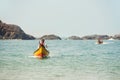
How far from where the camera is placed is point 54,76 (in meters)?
26.8

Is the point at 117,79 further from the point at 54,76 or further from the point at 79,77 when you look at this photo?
the point at 54,76

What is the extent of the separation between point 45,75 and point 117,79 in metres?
5.44

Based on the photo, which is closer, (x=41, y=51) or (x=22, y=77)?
(x=22, y=77)

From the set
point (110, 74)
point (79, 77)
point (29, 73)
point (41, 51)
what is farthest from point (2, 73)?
point (41, 51)

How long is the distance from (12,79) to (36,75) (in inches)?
109

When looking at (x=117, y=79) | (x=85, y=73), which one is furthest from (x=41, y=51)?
(x=117, y=79)

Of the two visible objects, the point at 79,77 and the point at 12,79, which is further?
the point at 79,77

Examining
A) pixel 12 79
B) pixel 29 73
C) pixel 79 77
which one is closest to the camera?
pixel 12 79

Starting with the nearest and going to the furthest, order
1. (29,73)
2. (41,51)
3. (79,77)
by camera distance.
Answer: (79,77)
(29,73)
(41,51)

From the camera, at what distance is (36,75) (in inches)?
1067

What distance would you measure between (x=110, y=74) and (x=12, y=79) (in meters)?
8.46

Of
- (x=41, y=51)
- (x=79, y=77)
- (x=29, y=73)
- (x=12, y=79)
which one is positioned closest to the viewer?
(x=12, y=79)

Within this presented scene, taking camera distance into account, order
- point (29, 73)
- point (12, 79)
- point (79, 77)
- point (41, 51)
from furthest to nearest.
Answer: point (41, 51) → point (29, 73) → point (79, 77) → point (12, 79)

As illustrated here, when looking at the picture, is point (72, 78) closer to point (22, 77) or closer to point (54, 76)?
point (54, 76)
